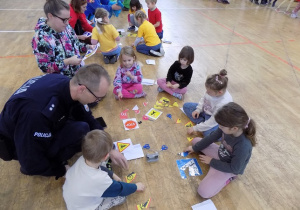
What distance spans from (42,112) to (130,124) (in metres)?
1.27

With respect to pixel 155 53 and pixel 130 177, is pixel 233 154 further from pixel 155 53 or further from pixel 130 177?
pixel 155 53

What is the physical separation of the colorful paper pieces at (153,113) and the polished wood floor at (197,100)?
0.05 m

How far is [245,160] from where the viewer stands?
6.02 ft

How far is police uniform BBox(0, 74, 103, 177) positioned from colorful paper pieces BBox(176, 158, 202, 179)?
1.10 metres

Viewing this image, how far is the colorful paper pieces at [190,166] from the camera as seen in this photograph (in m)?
2.15

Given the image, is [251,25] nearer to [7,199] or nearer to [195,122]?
[195,122]

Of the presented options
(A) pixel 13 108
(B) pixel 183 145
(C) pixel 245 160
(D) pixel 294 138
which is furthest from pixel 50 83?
(D) pixel 294 138

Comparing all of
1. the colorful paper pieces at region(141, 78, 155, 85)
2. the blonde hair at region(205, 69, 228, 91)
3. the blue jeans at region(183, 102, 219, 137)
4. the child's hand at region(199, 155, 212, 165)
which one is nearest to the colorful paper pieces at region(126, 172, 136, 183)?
the child's hand at region(199, 155, 212, 165)

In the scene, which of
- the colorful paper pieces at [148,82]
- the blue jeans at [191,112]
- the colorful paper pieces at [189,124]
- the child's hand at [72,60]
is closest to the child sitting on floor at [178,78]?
the colorful paper pieces at [148,82]

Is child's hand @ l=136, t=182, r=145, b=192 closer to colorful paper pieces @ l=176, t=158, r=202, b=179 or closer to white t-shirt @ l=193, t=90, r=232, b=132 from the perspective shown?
colorful paper pieces @ l=176, t=158, r=202, b=179

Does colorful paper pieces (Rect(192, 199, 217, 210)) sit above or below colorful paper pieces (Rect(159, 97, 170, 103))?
below

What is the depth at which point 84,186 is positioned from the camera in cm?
151

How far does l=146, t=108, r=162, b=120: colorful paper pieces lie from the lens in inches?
112

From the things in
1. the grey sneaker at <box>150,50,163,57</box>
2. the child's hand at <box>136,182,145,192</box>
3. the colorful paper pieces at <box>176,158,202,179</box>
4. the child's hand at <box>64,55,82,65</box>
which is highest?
the child's hand at <box>64,55,82,65</box>
